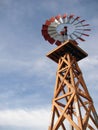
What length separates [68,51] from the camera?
2984 centimetres

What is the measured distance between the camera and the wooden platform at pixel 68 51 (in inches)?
1147

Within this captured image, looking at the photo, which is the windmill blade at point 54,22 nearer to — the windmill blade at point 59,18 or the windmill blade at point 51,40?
the windmill blade at point 59,18

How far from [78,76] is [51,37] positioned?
18.6ft

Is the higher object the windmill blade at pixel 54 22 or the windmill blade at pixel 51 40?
the windmill blade at pixel 54 22

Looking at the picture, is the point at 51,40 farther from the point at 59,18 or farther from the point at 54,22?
the point at 59,18

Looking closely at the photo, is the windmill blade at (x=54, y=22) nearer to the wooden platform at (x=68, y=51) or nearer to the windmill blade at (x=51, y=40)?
the windmill blade at (x=51, y=40)

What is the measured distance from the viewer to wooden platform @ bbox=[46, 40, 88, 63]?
29128mm

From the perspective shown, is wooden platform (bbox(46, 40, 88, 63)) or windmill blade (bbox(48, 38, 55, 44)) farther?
windmill blade (bbox(48, 38, 55, 44))

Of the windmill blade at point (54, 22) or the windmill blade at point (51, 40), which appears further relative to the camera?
the windmill blade at point (54, 22)

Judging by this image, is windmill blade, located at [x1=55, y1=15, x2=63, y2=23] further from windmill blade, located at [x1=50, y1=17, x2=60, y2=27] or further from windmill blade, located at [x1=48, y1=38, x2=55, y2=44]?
windmill blade, located at [x1=48, y1=38, x2=55, y2=44]

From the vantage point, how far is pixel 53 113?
26.8 metres

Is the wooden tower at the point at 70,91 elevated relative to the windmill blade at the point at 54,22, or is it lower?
lower

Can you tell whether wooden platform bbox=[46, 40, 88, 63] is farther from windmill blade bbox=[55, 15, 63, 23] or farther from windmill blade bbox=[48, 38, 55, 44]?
windmill blade bbox=[55, 15, 63, 23]

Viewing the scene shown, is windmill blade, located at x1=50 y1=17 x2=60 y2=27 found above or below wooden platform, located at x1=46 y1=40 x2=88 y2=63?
above
